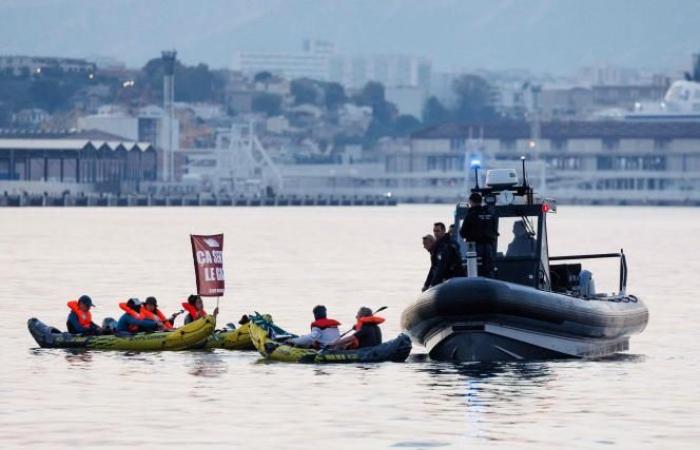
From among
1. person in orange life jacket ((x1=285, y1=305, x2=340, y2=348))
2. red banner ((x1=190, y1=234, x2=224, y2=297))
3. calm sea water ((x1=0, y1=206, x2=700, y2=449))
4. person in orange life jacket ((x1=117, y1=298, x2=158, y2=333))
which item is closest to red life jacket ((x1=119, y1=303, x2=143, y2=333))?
person in orange life jacket ((x1=117, y1=298, x2=158, y2=333))

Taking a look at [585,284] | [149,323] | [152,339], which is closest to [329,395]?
[152,339]

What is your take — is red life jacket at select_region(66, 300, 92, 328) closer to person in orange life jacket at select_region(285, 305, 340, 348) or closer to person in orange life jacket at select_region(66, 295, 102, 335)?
person in orange life jacket at select_region(66, 295, 102, 335)

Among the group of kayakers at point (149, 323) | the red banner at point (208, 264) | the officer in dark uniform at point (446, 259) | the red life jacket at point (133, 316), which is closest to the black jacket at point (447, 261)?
the officer in dark uniform at point (446, 259)

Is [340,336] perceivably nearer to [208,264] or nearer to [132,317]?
[208,264]

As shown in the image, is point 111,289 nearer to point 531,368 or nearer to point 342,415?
point 531,368

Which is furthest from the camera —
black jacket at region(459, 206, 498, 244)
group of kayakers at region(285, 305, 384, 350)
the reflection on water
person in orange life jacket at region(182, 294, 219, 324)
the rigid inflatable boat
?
person in orange life jacket at region(182, 294, 219, 324)

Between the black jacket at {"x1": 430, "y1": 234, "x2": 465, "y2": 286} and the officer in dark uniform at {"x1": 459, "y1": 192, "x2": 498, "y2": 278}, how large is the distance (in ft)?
1.03

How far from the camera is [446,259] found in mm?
46188

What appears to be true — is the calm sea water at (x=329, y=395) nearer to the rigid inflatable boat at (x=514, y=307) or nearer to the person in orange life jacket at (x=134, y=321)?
the rigid inflatable boat at (x=514, y=307)

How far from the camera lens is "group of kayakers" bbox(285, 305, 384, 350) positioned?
155 ft

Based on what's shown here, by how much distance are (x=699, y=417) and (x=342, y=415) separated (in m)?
5.89

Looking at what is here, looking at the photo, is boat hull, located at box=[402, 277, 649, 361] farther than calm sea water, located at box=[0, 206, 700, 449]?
Yes

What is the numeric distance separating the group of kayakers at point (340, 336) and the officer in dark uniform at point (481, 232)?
241 cm

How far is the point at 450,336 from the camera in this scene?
151ft
